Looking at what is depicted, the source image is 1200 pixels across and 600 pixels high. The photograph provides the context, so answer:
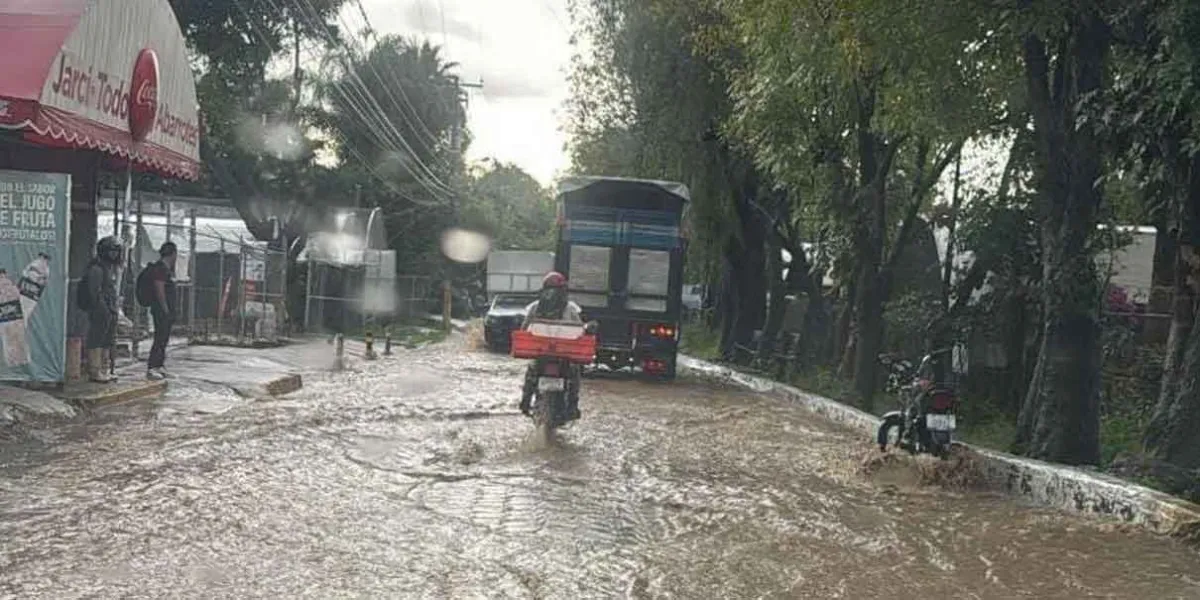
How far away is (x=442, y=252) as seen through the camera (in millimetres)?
56188

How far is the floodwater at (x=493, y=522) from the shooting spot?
657cm

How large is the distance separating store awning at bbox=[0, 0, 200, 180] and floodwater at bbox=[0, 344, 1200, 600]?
3.04 m

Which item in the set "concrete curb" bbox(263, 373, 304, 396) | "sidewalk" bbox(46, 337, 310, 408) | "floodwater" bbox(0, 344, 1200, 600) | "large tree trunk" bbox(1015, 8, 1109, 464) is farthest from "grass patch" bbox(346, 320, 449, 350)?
"large tree trunk" bbox(1015, 8, 1109, 464)

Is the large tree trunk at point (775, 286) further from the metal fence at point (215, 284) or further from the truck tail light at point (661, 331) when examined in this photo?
the metal fence at point (215, 284)

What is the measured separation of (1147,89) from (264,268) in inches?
846

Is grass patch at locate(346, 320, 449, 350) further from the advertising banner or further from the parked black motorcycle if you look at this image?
the parked black motorcycle

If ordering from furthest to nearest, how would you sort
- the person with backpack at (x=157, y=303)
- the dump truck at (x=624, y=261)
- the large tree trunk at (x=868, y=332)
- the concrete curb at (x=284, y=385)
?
1. the dump truck at (x=624, y=261)
2. the large tree trunk at (x=868, y=332)
3. the concrete curb at (x=284, y=385)
4. the person with backpack at (x=157, y=303)

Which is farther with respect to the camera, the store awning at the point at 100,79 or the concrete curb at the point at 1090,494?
the store awning at the point at 100,79

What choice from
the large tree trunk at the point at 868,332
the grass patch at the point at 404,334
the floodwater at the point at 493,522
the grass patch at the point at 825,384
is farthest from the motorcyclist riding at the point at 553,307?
the grass patch at the point at 404,334

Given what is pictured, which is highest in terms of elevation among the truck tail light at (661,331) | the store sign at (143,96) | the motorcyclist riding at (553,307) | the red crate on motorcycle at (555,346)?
the store sign at (143,96)

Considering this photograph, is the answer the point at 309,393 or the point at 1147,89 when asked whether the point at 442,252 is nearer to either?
the point at 309,393

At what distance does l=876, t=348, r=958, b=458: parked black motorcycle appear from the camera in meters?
10.7

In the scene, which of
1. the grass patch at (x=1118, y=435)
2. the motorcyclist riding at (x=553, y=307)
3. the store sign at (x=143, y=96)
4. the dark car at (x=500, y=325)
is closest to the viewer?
the motorcyclist riding at (x=553, y=307)

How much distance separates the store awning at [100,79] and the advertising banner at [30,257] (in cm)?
59
